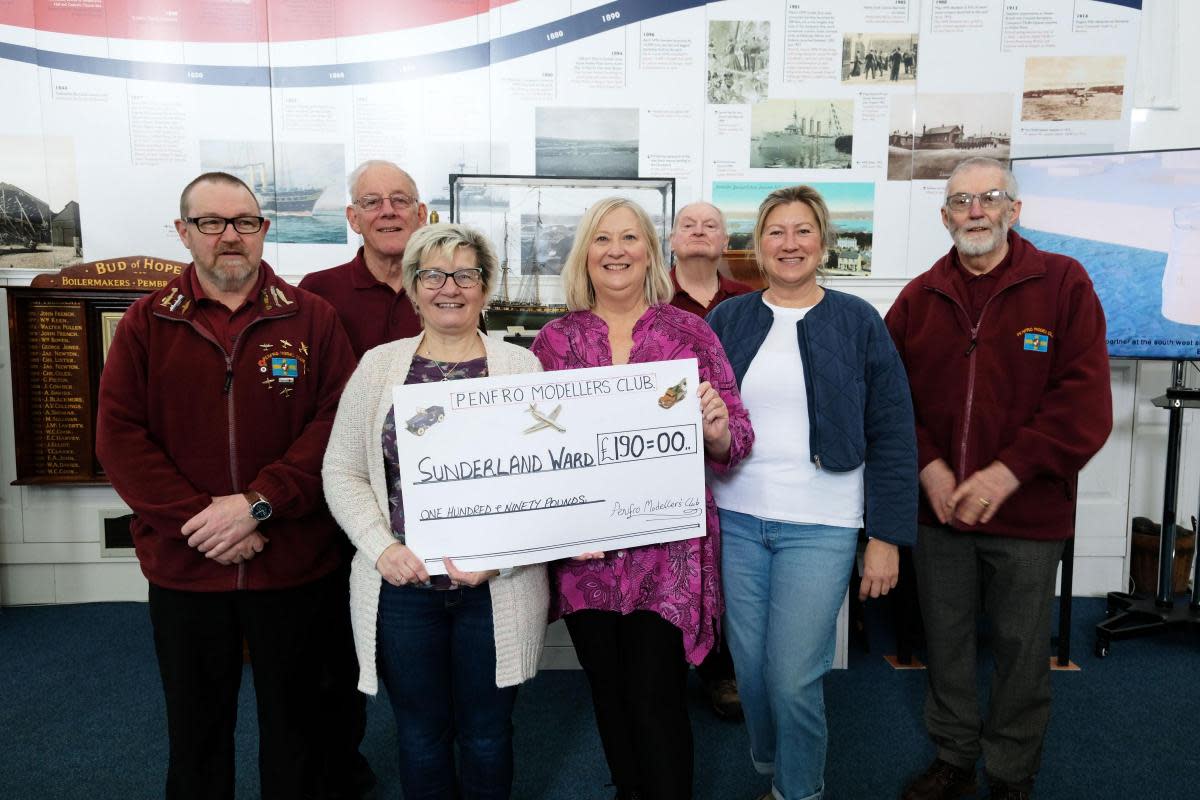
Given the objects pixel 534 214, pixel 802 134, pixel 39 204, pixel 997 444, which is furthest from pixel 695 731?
pixel 39 204

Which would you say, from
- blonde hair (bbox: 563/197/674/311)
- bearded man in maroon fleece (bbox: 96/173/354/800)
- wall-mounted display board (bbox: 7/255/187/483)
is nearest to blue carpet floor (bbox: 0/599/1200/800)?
bearded man in maroon fleece (bbox: 96/173/354/800)

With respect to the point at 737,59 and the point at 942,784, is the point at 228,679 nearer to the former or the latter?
the point at 942,784

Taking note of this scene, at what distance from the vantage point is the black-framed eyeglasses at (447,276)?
1692mm

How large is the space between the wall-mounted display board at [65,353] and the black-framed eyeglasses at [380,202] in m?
2.03

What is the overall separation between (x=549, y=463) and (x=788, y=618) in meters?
0.73

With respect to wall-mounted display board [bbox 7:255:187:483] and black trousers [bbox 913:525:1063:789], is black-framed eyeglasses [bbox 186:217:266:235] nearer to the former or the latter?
black trousers [bbox 913:525:1063:789]

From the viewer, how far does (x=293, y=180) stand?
12.8ft

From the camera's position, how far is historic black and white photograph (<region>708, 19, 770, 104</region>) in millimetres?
3871

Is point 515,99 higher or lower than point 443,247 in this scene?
higher

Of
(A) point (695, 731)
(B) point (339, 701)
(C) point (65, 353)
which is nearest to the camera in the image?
(B) point (339, 701)

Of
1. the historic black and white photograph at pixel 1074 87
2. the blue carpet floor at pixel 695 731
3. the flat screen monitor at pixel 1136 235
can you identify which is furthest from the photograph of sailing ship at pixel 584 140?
the blue carpet floor at pixel 695 731

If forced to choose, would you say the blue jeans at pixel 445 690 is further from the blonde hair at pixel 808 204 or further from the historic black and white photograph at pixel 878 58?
the historic black and white photograph at pixel 878 58

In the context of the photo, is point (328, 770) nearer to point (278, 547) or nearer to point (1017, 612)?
point (278, 547)

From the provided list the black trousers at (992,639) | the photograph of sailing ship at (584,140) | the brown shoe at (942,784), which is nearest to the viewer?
the black trousers at (992,639)
